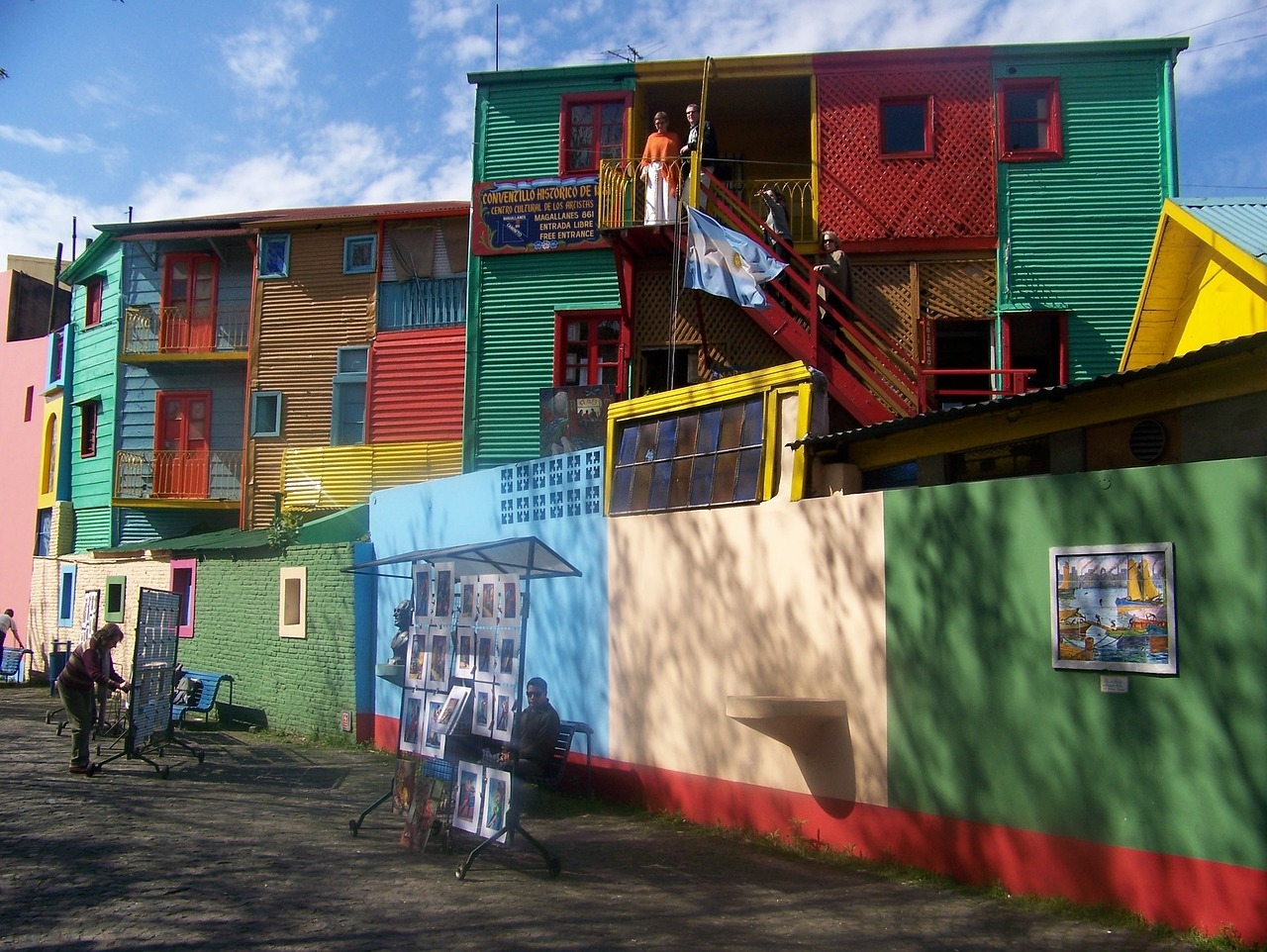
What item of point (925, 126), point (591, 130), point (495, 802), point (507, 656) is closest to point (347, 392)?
point (591, 130)

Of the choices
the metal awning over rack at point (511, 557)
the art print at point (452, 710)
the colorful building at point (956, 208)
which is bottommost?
the art print at point (452, 710)

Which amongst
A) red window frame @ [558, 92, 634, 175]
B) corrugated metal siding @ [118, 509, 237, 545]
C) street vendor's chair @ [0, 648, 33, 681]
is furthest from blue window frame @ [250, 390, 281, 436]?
red window frame @ [558, 92, 634, 175]

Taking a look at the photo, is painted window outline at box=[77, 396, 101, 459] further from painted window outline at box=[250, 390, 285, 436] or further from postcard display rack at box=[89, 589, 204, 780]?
postcard display rack at box=[89, 589, 204, 780]

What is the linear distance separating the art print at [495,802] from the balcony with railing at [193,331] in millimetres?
18617

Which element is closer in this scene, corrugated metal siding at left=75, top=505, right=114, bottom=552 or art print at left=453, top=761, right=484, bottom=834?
art print at left=453, top=761, right=484, bottom=834

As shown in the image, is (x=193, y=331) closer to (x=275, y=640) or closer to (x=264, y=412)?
(x=264, y=412)

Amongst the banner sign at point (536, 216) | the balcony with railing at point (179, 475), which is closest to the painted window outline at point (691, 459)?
the banner sign at point (536, 216)

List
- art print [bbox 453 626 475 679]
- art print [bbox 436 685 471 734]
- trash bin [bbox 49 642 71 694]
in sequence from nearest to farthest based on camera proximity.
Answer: art print [bbox 436 685 471 734] → art print [bbox 453 626 475 679] → trash bin [bbox 49 642 71 694]

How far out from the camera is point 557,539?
12117mm

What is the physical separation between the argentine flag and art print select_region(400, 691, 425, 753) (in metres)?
5.85

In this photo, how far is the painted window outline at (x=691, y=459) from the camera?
403 inches

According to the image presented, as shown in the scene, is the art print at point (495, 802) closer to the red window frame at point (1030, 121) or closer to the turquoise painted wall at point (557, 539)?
the turquoise painted wall at point (557, 539)

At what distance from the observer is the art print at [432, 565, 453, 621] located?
945 centimetres

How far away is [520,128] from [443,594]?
1001 cm
